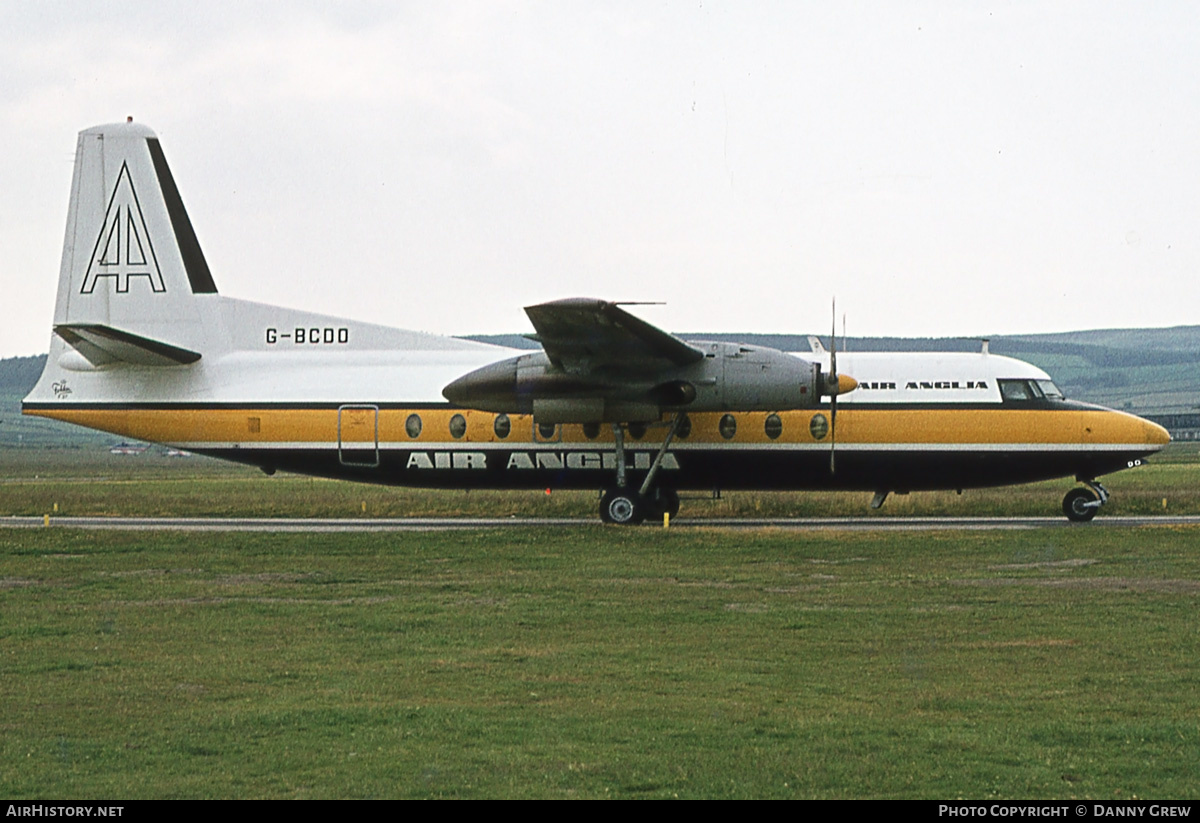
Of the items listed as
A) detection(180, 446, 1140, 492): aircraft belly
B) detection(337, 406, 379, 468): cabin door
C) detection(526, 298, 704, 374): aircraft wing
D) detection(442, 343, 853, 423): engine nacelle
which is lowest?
detection(180, 446, 1140, 492): aircraft belly

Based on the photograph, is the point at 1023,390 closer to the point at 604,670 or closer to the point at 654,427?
the point at 654,427

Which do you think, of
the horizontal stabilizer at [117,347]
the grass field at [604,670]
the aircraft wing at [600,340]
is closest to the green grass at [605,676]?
the grass field at [604,670]

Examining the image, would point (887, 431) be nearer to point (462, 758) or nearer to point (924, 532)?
point (924, 532)

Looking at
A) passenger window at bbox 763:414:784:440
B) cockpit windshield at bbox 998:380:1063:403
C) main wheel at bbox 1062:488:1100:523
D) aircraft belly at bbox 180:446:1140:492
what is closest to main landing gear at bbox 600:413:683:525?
aircraft belly at bbox 180:446:1140:492

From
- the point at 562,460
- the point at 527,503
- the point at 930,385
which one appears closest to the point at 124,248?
the point at 562,460

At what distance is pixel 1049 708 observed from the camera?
9703 mm

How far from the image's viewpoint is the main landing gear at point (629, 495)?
87.8 feet

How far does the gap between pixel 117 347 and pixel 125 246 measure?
10.1ft

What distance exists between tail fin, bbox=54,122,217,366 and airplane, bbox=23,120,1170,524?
0.15ft

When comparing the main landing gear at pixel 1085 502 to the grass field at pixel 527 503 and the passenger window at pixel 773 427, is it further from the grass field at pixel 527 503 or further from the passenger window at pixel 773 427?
the passenger window at pixel 773 427

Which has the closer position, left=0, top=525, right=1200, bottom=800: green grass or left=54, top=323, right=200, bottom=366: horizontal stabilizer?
left=0, top=525, right=1200, bottom=800: green grass

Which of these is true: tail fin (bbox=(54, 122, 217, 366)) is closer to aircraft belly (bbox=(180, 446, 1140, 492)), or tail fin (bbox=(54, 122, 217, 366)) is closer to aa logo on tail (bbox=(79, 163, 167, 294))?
aa logo on tail (bbox=(79, 163, 167, 294))

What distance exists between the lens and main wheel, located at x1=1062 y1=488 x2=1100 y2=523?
27516 millimetres

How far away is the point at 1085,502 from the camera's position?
27.6 m
